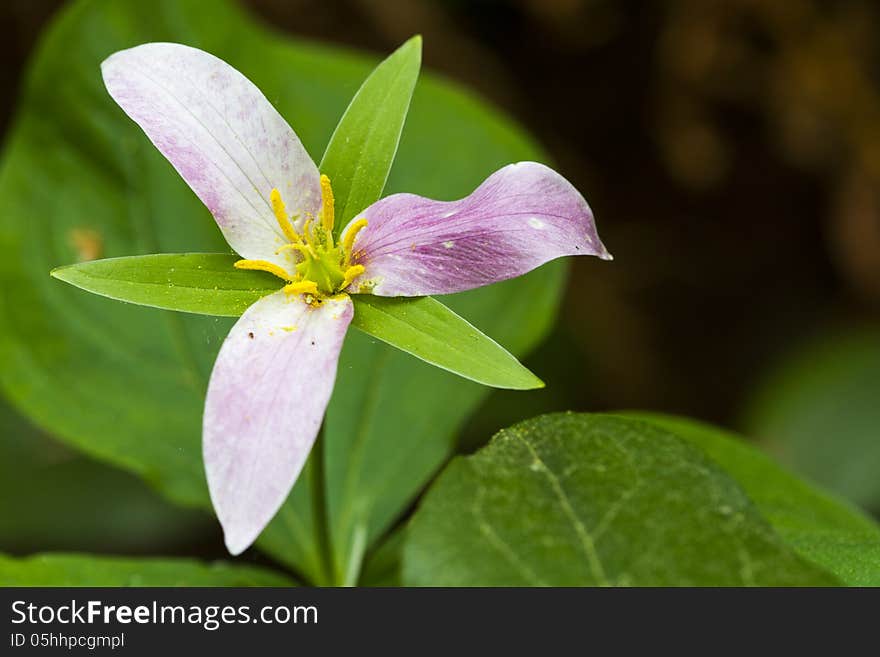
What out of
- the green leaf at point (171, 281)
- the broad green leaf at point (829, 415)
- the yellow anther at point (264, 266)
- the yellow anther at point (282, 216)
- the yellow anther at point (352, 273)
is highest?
the yellow anther at point (282, 216)

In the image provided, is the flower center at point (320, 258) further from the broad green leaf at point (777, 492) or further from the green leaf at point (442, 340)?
the broad green leaf at point (777, 492)

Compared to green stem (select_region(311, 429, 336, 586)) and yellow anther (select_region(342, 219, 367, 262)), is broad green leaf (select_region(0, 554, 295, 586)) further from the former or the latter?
yellow anther (select_region(342, 219, 367, 262))

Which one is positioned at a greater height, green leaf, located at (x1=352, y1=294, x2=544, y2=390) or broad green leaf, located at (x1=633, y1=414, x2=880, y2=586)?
green leaf, located at (x1=352, y1=294, x2=544, y2=390)

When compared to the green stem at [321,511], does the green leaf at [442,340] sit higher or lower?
higher

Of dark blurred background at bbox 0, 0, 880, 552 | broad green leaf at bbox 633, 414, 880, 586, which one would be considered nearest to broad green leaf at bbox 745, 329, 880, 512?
dark blurred background at bbox 0, 0, 880, 552

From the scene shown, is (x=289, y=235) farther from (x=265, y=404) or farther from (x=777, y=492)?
(x=777, y=492)

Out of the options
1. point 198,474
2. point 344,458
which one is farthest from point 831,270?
point 198,474

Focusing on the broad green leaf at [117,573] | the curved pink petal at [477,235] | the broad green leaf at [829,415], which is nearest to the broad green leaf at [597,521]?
the curved pink petal at [477,235]
